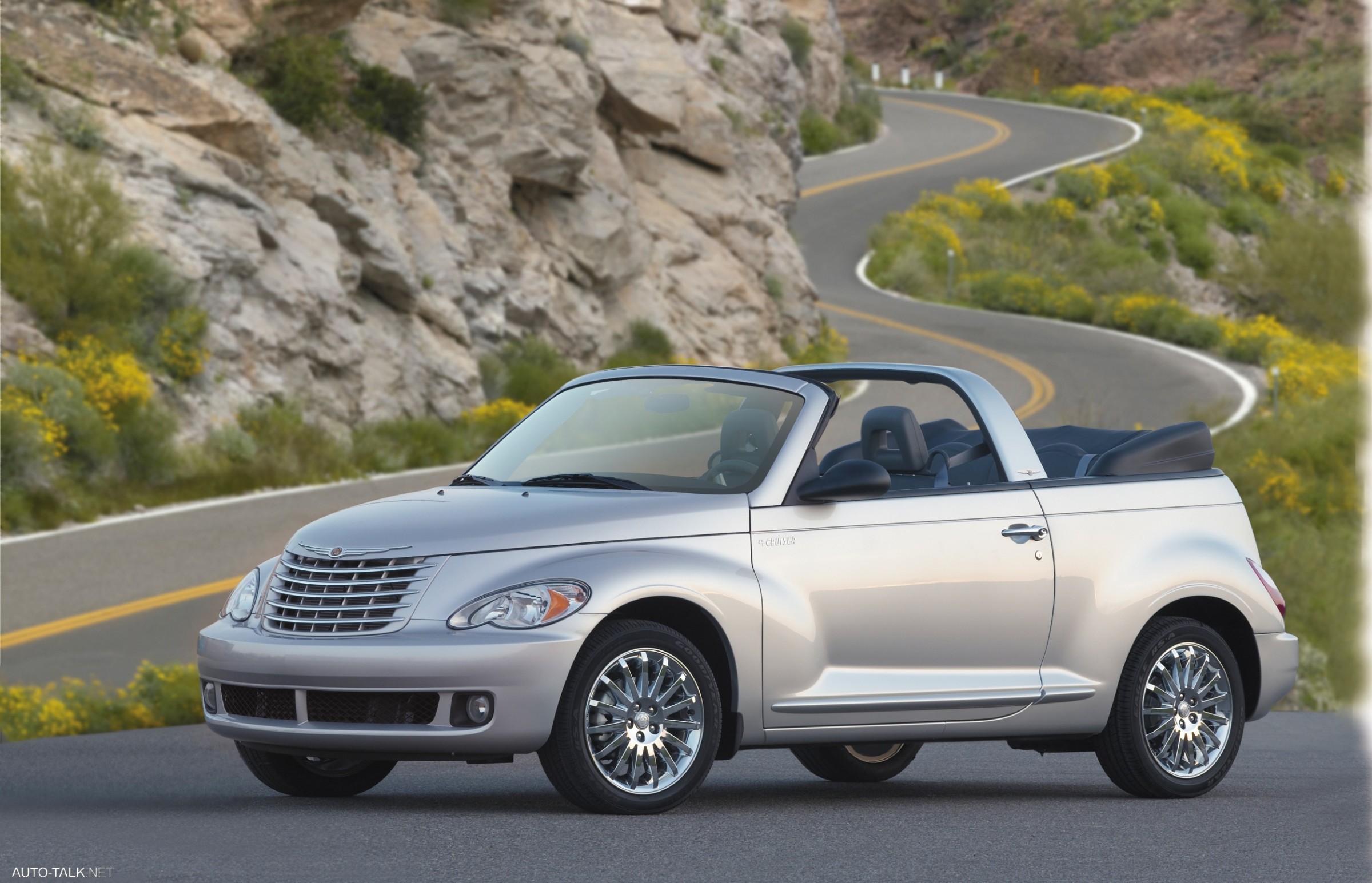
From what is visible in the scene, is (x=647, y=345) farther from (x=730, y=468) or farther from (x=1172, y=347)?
(x=730, y=468)

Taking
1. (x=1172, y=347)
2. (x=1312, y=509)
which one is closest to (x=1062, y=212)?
(x=1172, y=347)

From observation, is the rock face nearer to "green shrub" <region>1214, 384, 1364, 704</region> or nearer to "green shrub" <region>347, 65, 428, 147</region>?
"green shrub" <region>347, 65, 428, 147</region>

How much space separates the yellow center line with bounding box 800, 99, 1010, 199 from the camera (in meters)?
66.3

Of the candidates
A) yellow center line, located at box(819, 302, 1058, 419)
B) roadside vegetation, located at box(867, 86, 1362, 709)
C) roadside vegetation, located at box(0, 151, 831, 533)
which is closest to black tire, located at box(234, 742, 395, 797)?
A: roadside vegetation, located at box(0, 151, 831, 533)

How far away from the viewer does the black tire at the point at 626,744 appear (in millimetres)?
7000

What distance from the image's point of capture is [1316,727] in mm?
12320

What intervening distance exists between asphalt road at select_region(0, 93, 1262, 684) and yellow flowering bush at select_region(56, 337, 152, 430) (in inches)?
71.1

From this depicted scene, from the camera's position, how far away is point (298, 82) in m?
27.9

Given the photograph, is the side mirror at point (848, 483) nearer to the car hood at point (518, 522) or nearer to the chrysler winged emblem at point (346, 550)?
the car hood at point (518, 522)

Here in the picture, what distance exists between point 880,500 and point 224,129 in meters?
19.9

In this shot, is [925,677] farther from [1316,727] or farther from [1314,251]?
[1314,251]

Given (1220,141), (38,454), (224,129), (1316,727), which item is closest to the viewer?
(1316,727)

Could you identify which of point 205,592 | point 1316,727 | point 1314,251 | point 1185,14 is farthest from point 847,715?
point 1185,14

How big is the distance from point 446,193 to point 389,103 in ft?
5.52
